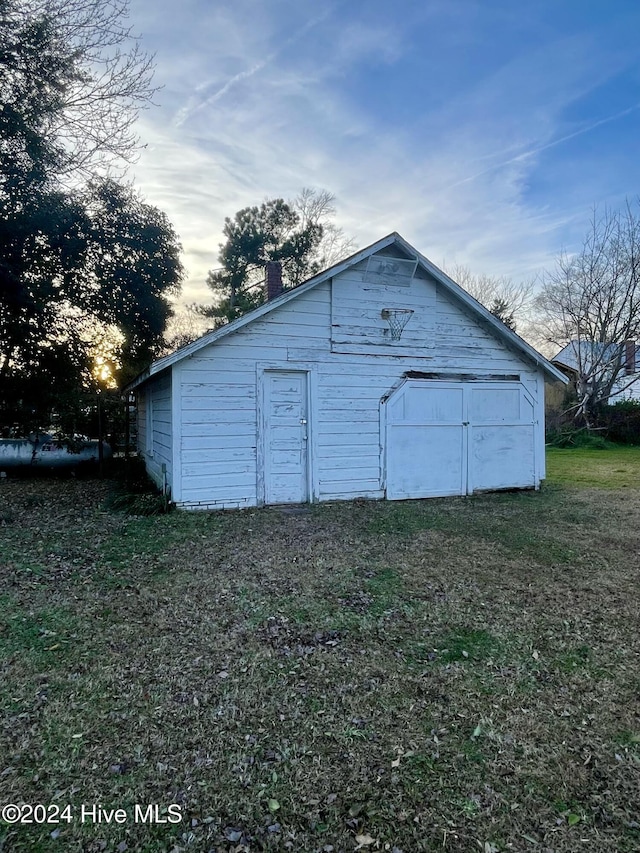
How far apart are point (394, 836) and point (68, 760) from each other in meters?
1.47

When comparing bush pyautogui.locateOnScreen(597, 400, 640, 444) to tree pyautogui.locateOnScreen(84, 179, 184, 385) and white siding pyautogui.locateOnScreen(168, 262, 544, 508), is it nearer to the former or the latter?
white siding pyautogui.locateOnScreen(168, 262, 544, 508)

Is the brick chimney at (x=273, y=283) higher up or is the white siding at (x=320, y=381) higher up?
the brick chimney at (x=273, y=283)

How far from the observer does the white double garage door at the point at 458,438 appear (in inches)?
334

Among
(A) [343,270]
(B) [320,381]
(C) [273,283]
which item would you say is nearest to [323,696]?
(B) [320,381]

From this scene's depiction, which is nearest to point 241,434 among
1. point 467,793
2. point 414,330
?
point 414,330

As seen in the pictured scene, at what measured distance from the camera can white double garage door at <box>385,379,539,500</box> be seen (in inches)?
334

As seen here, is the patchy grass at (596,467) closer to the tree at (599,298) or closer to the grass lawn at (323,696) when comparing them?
the tree at (599,298)

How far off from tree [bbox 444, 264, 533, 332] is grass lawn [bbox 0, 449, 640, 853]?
23067 millimetres

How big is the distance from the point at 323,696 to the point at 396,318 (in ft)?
22.4

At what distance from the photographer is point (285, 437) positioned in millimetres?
7844

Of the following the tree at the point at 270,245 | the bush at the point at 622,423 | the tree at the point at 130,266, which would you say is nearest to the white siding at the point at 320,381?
the tree at the point at 130,266

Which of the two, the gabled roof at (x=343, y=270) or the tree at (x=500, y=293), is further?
the tree at (x=500, y=293)

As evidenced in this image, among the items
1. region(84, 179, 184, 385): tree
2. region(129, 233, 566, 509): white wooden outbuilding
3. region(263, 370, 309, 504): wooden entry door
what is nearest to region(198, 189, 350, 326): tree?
region(84, 179, 184, 385): tree

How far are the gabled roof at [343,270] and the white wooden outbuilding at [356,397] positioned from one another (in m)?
0.03
